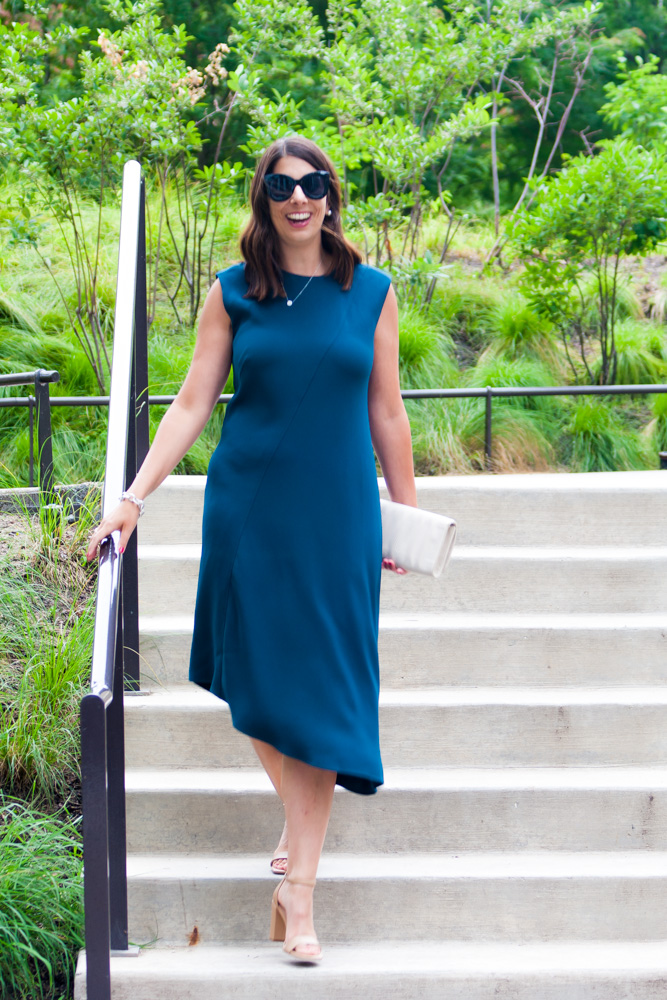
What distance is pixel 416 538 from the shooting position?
221cm

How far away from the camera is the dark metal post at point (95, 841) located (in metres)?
1.79

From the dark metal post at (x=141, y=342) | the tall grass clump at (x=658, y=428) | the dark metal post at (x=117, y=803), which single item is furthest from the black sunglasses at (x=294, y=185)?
the tall grass clump at (x=658, y=428)

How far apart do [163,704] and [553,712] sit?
1.13m

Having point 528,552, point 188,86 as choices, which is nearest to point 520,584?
point 528,552

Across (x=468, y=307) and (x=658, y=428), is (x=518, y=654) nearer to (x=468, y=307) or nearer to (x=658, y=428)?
(x=658, y=428)

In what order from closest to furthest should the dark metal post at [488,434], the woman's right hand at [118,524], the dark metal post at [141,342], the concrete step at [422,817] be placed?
the woman's right hand at [118,524]
the concrete step at [422,817]
the dark metal post at [141,342]
the dark metal post at [488,434]

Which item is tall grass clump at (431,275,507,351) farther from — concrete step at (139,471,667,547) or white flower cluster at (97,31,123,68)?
concrete step at (139,471,667,547)

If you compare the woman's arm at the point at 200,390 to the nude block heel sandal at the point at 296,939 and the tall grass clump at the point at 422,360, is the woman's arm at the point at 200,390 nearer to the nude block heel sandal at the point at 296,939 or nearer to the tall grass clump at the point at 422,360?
the nude block heel sandal at the point at 296,939

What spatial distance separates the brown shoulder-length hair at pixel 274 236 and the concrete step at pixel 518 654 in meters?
1.23

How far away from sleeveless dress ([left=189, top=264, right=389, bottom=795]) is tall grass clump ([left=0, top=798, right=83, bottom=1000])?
644 mm

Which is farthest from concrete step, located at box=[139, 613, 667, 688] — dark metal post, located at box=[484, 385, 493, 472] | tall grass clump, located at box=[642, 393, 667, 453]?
tall grass clump, located at box=[642, 393, 667, 453]

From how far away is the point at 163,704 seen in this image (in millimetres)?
2744

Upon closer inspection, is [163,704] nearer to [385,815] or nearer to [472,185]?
[385,815]

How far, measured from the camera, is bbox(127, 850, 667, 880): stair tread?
2.41 m
